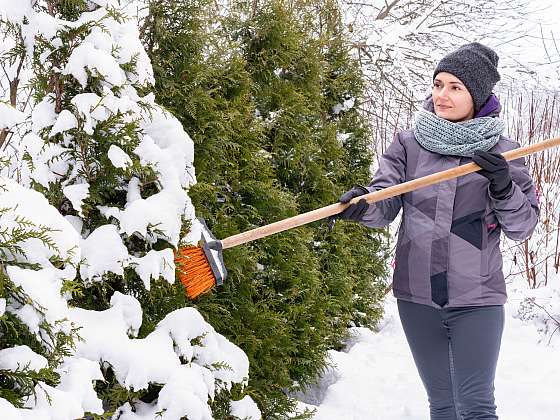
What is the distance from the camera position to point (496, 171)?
8.39 ft

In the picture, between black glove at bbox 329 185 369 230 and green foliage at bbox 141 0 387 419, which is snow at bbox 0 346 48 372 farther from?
black glove at bbox 329 185 369 230

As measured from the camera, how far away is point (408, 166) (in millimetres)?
3006

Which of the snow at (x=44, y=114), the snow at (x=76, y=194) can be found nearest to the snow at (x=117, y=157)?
the snow at (x=76, y=194)

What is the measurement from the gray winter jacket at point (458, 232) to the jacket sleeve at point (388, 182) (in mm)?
19

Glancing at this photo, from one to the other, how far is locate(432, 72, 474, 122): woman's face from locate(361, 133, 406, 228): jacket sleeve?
0.25 meters

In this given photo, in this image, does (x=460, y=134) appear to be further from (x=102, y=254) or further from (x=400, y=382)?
(x=400, y=382)

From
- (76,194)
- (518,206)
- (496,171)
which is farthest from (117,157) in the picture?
(518,206)

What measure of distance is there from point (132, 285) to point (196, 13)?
4.41 ft

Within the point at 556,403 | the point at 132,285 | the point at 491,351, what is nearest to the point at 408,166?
the point at 491,351

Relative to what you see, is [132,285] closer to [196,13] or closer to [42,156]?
[42,156]

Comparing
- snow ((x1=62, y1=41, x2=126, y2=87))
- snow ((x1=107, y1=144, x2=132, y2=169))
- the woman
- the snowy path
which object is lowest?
the snowy path

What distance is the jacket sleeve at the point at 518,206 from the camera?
2629mm

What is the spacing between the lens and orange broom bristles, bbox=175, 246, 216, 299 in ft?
8.50

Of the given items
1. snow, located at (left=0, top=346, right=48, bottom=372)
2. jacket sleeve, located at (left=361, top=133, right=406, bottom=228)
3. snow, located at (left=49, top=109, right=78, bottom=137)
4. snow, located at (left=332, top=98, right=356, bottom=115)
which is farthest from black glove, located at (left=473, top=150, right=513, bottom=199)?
snow, located at (left=332, top=98, right=356, bottom=115)
